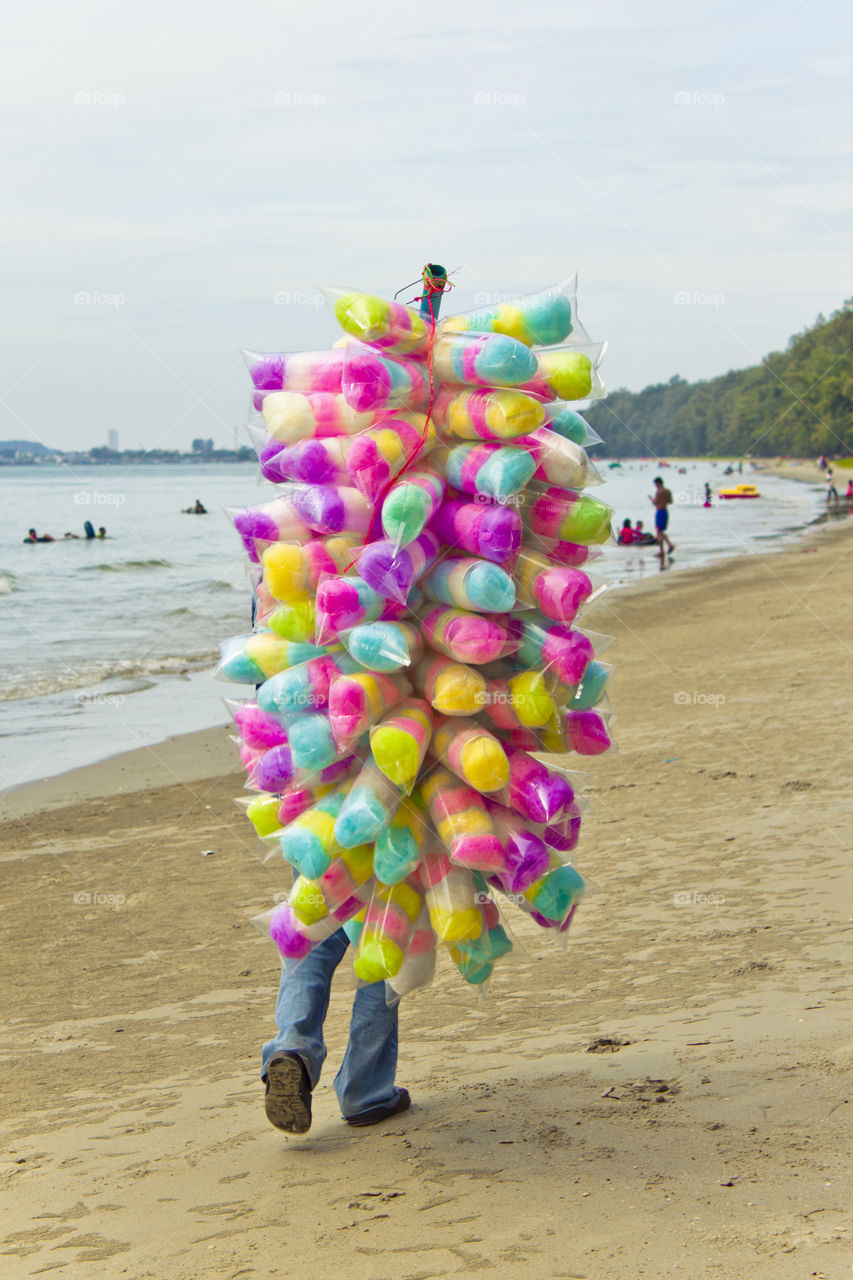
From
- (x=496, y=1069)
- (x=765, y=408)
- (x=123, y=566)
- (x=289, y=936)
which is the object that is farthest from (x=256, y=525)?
(x=765, y=408)

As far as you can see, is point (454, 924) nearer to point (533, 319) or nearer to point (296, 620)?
point (296, 620)

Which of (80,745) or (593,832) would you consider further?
(80,745)

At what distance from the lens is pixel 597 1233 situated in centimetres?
264

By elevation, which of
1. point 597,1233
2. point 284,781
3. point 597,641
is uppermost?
point 597,641

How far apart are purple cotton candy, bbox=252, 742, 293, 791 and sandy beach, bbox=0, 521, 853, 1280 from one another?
2.90 feet

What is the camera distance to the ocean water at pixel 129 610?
11570mm

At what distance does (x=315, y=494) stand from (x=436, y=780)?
81cm

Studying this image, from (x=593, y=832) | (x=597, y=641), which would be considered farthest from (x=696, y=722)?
(x=597, y=641)

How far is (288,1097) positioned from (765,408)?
11434 cm

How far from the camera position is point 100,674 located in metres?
15.1

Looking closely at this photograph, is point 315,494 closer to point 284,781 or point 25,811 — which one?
point 284,781

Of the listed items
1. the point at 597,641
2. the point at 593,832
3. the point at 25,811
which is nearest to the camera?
the point at 597,641

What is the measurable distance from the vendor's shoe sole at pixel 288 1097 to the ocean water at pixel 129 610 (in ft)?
5.54

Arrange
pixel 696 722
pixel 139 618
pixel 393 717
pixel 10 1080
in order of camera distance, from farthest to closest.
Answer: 1. pixel 139 618
2. pixel 696 722
3. pixel 10 1080
4. pixel 393 717
